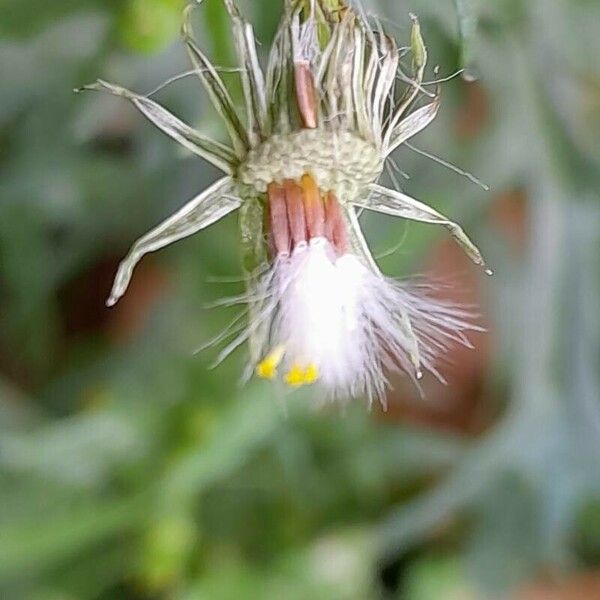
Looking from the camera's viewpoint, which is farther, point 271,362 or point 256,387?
point 256,387

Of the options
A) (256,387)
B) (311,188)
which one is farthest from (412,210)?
(256,387)

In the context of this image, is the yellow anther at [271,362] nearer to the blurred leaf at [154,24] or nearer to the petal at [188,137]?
the petal at [188,137]

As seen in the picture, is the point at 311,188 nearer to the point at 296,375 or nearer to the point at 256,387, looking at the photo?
the point at 296,375

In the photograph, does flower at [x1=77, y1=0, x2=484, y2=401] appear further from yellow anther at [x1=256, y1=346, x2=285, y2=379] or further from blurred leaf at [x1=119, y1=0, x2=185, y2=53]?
blurred leaf at [x1=119, y1=0, x2=185, y2=53]

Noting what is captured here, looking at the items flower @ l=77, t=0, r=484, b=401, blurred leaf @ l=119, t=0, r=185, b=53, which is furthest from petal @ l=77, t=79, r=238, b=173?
blurred leaf @ l=119, t=0, r=185, b=53

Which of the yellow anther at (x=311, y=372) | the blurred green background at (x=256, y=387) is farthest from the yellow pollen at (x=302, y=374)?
the blurred green background at (x=256, y=387)

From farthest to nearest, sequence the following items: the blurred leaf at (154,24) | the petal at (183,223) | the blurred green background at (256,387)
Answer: the blurred green background at (256,387)
the blurred leaf at (154,24)
the petal at (183,223)
